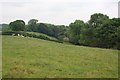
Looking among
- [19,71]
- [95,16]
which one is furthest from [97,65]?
[95,16]

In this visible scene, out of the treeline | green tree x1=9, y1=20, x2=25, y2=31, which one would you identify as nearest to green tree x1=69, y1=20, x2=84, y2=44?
the treeline

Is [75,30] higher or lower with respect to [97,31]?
higher

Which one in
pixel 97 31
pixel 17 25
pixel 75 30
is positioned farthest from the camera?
pixel 17 25

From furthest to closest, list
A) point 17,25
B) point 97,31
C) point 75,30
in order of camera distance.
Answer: point 17,25 < point 75,30 < point 97,31

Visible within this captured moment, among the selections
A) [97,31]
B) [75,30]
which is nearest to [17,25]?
[75,30]

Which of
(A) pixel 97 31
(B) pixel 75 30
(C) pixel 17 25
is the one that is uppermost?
(C) pixel 17 25

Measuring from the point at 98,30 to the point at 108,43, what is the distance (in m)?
4.83

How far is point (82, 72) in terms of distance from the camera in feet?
58.6

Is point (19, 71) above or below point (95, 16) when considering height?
below

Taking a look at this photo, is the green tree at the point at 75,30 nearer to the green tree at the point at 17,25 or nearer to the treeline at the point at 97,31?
the treeline at the point at 97,31

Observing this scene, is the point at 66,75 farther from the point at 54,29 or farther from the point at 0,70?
the point at 54,29

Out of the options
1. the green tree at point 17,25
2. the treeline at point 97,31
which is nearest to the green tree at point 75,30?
the treeline at point 97,31

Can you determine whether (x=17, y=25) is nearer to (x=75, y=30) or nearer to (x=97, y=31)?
(x=75, y=30)

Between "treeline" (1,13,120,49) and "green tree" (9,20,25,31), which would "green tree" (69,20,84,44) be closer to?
"treeline" (1,13,120,49)
